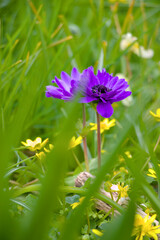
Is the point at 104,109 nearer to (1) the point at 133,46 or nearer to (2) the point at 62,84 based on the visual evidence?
(2) the point at 62,84

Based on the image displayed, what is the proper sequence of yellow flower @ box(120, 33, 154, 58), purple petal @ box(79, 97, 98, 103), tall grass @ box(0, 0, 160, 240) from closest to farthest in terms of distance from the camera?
tall grass @ box(0, 0, 160, 240)
purple petal @ box(79, 97, 98, 103)
yellow flower @ box(120, 33, 154, 58)

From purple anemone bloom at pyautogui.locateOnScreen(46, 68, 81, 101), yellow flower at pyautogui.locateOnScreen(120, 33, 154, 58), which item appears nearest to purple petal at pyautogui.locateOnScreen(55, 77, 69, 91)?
purple anemone bloom at pyautogui.locateOnScreen(46, 68, 81, 101)

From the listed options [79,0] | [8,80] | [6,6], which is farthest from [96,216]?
[79,0]

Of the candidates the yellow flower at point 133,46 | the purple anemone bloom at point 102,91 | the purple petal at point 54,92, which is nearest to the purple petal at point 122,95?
the purple anemone bloom at point 102,91

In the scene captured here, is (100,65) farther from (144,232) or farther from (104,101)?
(144,232)

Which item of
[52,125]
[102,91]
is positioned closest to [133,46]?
[52,125]

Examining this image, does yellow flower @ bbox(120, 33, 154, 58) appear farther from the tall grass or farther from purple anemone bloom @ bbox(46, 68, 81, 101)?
purple anemone bloom @ bbox(46, 68, 81, 101)

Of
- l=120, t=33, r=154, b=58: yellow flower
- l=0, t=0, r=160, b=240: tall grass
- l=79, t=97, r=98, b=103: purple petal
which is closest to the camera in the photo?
l=0, t=0, r=160, b=240: tall grass
